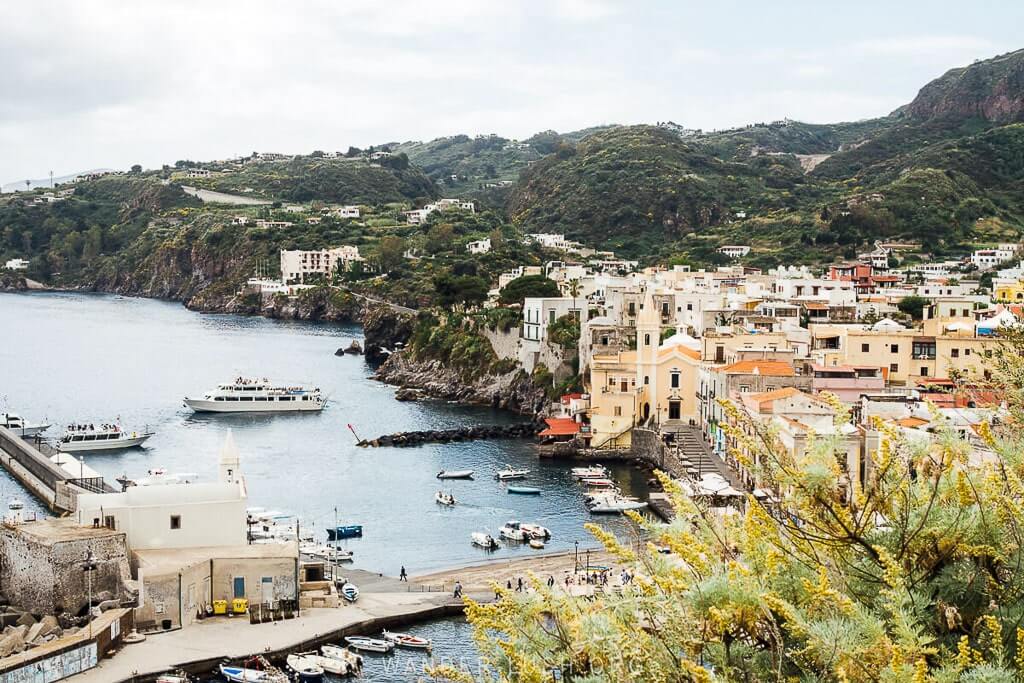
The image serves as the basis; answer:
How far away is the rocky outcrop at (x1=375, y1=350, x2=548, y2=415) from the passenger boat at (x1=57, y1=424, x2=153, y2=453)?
63.5 ft

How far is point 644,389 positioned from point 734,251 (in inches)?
2587

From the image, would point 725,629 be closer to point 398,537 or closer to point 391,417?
point 398,537

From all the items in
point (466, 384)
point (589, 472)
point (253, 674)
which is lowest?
point (589, 472)

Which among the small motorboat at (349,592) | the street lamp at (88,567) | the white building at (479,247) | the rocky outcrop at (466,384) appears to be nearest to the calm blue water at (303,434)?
the rocky outcrop at (466,384)

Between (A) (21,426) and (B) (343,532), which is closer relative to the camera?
(B) (343,532)

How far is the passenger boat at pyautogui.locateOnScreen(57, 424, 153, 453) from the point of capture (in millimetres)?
56312

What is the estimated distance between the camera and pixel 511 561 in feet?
118

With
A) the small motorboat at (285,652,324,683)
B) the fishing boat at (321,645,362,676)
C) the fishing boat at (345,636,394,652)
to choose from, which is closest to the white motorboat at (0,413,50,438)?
the fishing boat at (345,636,394,652)

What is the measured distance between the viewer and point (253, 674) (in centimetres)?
2494

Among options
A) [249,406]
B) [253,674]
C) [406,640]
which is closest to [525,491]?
[406,640]

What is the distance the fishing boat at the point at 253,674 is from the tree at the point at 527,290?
5487 cm

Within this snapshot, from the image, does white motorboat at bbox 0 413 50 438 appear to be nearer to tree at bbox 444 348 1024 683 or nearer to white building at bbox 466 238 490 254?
tree at bbox 444 348 1024 683

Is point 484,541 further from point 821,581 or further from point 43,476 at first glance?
point 821,581

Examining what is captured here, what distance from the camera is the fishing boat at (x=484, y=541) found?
124ft
